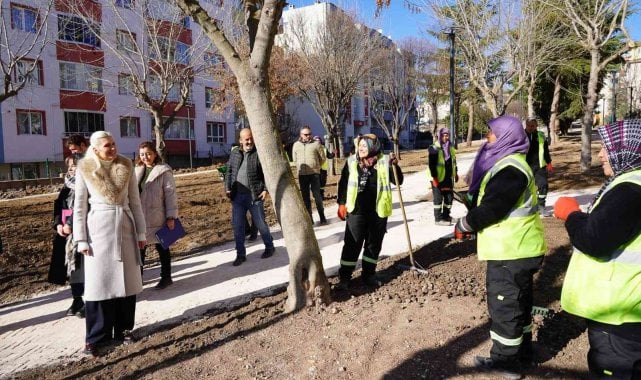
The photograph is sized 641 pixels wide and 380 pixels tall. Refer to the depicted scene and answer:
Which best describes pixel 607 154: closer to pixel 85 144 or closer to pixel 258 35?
pixel 258 35

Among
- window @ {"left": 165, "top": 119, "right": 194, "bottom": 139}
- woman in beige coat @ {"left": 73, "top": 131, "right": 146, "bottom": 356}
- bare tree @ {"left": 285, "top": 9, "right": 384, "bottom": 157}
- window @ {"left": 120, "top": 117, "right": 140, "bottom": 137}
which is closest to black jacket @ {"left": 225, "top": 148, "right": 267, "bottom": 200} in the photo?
woman in beige coat @ {"left": 73, "top": 131, "right": 146, "bottom": 356}

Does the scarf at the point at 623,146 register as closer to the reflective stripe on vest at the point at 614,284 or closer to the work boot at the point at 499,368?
the reflective stripe on vest at the point at 614,284

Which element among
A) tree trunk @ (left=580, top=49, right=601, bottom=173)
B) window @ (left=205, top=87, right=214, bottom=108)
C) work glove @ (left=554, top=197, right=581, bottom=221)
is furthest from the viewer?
window @ (left=205, top=87, right=214, bottom=108)

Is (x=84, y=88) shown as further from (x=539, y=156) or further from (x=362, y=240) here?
(x=362, y=240)

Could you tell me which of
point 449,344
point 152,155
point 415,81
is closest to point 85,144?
point 152,155

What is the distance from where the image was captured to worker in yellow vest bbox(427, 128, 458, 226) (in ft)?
26.6

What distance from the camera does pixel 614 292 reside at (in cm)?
220

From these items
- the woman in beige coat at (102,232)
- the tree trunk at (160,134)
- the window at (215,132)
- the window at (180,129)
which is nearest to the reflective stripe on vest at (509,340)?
the woman in beige coat at (102,232)

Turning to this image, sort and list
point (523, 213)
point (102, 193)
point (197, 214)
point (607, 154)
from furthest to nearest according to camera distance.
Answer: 1. point (197, 214)
2. point (102, 193)
3. point (523, 213)
4. point (607, 154)

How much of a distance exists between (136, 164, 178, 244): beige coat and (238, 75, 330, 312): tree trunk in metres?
1.65

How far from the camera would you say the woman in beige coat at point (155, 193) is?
17.3 feet

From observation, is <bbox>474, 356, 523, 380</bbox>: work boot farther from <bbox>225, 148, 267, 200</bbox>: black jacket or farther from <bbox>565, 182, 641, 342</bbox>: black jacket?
<bbox>225, 148, 267, 200</bbox>: black jacket

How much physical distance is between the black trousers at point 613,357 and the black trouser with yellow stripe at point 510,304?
714mm

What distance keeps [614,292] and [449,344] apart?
1.55 m
